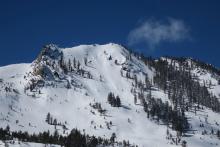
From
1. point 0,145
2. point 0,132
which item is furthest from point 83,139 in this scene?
point 0,145

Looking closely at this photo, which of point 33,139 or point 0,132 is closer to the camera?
point 0,132

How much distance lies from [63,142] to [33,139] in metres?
11.5

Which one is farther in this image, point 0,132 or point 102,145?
point 102,145

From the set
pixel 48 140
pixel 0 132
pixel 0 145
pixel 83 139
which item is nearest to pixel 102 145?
pixel 83 139

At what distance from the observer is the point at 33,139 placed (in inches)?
6895

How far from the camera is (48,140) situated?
173m

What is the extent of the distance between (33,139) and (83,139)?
64.9 feet

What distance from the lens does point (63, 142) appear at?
17538 centimetres

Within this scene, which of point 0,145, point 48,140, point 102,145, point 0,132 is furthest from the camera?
point 102,145

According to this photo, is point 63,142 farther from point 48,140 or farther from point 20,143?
point 20,143

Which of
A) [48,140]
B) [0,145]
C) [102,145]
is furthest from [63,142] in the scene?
[0,145]

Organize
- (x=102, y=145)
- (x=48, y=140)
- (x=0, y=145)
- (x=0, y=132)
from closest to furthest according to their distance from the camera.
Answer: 1. (x=0, y=145)
2. (x=0, y=132)
3. (x=48, y=140)
4. (x=102, y=145)

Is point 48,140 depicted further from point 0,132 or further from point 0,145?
point 0,145

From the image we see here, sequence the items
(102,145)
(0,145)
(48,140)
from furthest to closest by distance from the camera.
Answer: (102,145)
(48,140)
(0,145)
